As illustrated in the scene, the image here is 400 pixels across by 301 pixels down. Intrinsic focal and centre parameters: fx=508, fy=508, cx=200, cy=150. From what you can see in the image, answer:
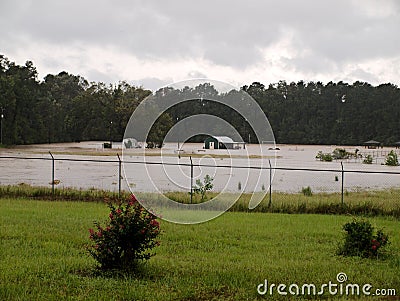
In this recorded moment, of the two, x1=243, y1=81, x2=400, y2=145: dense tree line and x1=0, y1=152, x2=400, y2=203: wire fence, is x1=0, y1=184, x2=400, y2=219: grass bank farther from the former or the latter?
x1=243, y1=81, x2=400, y2=145: dense tree line

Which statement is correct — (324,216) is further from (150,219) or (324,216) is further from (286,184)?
(286,184)

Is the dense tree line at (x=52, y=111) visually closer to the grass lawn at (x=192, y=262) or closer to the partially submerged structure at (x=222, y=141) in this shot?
the partially submerged structure at (x=222, y=141)

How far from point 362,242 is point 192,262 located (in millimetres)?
3411

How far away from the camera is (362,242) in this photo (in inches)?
386

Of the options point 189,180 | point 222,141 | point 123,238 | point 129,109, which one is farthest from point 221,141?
point 129,109

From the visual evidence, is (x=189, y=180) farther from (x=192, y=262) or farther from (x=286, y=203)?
(x=192, y=262)

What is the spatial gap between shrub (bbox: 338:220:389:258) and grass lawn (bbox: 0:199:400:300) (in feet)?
0.98

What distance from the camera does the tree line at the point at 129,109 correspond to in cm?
7419

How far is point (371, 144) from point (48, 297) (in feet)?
354

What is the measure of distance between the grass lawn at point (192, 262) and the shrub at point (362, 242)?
11.8 inches

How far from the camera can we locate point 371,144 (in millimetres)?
107562

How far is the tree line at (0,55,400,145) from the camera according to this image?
74.2m

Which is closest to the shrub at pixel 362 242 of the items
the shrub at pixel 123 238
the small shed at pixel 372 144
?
the shrub at pixel 123 238

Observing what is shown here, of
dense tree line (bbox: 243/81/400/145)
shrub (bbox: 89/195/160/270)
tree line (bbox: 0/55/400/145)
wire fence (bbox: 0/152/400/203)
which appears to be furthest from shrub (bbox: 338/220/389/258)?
dense tree line (bbox: 243/81/400/145)
